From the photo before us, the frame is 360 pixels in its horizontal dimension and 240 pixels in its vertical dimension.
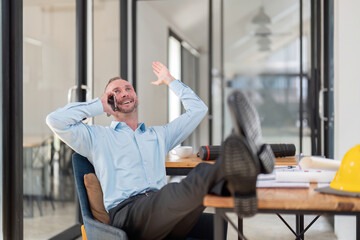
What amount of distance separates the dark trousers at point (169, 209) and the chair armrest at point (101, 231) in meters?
0.12

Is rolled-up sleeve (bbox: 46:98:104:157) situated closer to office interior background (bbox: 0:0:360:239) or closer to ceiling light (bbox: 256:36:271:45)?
office interior background (bbox: 0:0:360:239)

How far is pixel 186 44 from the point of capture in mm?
5266

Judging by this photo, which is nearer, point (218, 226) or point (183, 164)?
point (218, 226)

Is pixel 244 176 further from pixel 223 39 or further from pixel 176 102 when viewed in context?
pixel 176 102

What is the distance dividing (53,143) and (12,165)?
2.71 ft

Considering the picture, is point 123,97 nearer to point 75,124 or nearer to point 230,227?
point 75,124

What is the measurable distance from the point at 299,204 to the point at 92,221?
2.92ft

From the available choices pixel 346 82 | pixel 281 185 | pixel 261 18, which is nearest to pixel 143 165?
pixel 281 185

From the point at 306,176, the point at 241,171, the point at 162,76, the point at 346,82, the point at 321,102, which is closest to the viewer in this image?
the point at 241,171

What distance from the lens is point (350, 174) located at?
4.38ft

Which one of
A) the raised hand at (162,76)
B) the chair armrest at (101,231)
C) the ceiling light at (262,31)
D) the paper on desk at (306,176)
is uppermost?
the ceiling light at (262,31)

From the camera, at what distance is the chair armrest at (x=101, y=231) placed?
1.61m

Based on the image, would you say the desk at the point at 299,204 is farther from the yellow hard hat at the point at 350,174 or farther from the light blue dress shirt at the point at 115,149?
the light blue dress shirt at the point at 115,149

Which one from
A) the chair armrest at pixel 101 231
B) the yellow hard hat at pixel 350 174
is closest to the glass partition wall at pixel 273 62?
the chair armrest at pixel 101 231
